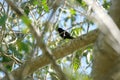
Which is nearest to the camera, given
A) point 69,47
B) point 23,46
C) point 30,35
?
point 23,46

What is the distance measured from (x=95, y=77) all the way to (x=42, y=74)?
87.7 inches

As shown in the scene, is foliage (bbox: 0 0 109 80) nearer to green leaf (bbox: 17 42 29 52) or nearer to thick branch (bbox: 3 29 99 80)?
thick branch (bbox: 3 29 99 80)

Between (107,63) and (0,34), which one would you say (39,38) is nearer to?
(107,63)

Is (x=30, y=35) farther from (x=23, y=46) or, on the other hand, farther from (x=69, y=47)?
(x=23, y=46)

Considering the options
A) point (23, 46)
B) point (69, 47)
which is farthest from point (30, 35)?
point (23, 46)

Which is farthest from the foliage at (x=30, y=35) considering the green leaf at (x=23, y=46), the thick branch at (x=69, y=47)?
the green leaf at (x=23, y=46)

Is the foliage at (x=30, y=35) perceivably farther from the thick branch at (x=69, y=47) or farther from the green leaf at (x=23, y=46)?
the green leaf at (x=23, y=46)

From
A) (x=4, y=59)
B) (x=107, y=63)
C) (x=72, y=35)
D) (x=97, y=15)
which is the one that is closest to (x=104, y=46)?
(x=107, y=63)

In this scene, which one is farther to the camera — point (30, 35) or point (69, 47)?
point (30, 35)

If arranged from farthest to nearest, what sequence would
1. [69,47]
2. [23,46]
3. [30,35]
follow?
[30,35], [69,47], [23,46]

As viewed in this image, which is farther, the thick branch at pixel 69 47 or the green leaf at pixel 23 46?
the thick branch at pixel 69 47

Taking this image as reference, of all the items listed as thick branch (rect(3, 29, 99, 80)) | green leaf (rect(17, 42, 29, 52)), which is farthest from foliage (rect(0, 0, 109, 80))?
green leaf (rect(17, 42, 29, 52))

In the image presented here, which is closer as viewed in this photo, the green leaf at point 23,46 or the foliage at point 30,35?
the green leaf at point 23,46

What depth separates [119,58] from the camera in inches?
32.6
